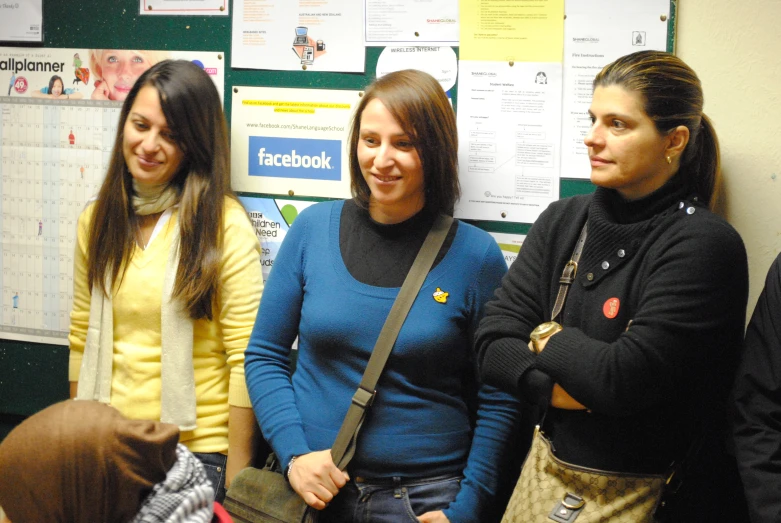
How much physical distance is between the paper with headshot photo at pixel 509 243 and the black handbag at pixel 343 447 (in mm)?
289

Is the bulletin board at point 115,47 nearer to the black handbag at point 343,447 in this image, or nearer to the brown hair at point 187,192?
the brown hair at point 187,192

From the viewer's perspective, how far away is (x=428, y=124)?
198 cm

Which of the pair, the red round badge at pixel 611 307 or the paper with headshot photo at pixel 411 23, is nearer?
the red round badge at pixel 611 307

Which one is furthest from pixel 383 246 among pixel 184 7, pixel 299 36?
pixel 184 7

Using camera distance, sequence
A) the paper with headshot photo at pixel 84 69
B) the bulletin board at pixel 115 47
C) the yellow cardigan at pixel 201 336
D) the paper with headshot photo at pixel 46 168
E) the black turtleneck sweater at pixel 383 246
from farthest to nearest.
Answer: the paper with headshot photo at pixel 46 168 → the paper with headshot photo at pixel 84 69 → the bulletin board at pixel 115 47 → the yellow cardigan at pixel 201 336 → the black turtleneck sweater at pixel 383 246

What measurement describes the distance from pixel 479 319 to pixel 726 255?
2.11ft

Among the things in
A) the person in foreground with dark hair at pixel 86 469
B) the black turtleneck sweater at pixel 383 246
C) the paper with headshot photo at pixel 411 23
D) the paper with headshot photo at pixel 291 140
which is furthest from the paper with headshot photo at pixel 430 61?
the person in foreground with dark hair at pixel 86 469

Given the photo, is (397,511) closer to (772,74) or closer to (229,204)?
(229,204)

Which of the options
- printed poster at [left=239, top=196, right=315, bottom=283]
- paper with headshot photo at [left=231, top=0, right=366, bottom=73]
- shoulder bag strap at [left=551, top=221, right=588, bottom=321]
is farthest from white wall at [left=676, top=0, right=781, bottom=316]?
printed poster at [left=239, top=196, right=315, bottom=283]

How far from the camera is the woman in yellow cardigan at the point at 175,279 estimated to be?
2.22m

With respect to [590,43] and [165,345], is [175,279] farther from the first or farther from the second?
[590,43]

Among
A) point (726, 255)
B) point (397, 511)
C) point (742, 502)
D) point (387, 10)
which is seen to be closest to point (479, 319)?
point (397, 511)

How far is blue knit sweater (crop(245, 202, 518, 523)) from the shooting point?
1.95 m

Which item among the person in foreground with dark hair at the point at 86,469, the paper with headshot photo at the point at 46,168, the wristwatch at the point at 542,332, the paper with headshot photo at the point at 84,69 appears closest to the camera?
the person in foreground with dark hair at the point at 86,469
